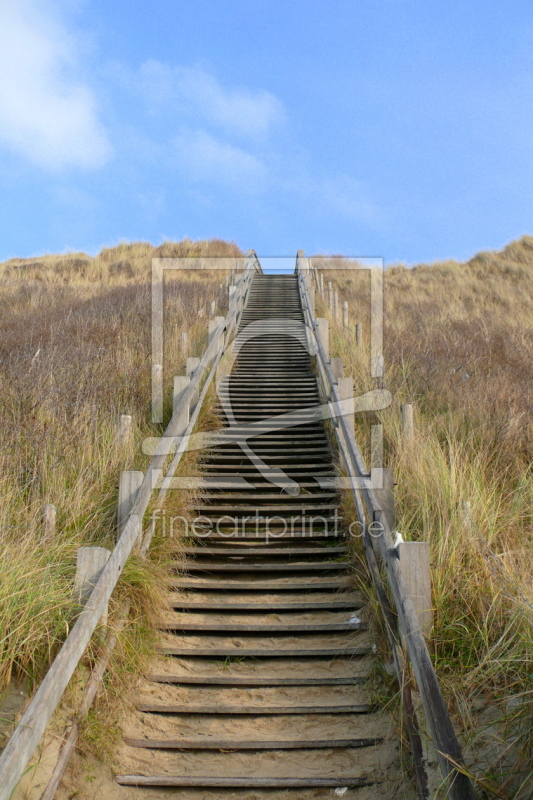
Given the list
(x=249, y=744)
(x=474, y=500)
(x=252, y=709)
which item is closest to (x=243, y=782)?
(x=249, y=744)

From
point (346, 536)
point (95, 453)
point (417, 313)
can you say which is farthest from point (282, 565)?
point (417, 313)

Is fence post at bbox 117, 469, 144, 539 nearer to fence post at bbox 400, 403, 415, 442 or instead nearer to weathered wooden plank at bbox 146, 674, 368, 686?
weathered wooden plank at bbox 146, 674, 368, 686

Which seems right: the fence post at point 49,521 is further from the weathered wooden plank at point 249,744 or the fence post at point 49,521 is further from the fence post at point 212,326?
the fence post at point 212,326

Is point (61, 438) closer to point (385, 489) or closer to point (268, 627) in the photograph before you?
point (268, 627)

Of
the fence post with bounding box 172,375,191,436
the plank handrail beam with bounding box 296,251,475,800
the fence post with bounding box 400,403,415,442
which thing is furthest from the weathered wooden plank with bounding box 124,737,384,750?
the fence post with bounding box 172,375,191,436

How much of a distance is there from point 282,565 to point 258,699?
67.7 inches

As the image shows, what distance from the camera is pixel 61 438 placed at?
652 centimetres

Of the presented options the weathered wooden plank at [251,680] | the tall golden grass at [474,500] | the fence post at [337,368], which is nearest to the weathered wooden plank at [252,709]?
the weathered wooden plank at [251,680]

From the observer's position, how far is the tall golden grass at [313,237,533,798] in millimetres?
3613

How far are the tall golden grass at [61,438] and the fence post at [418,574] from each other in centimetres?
196

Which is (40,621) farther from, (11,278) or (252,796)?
(11,278)

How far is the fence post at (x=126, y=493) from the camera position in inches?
205

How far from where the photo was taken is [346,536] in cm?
655

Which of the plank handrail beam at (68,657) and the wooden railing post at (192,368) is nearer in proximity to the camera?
the plank handrail beam at (68,657)
